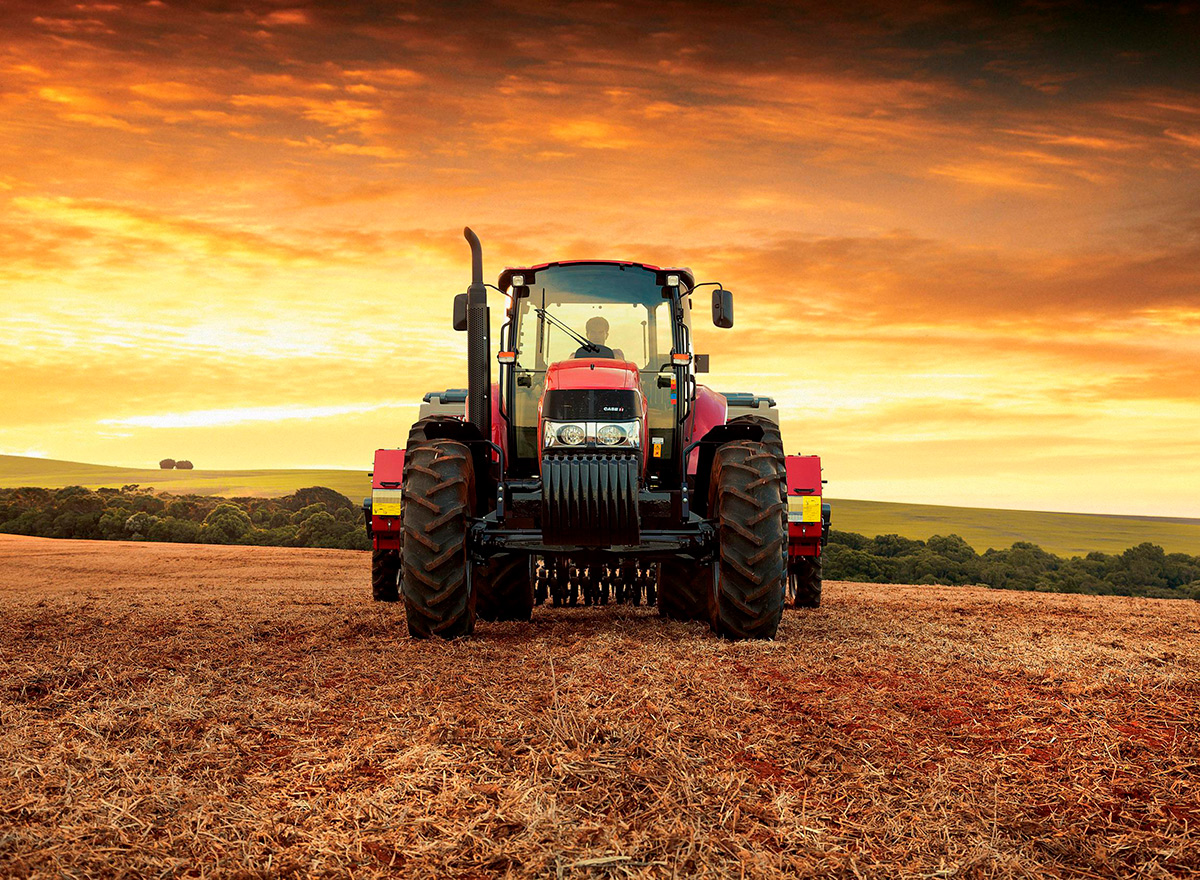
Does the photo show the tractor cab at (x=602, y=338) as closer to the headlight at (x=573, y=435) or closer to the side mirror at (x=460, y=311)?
the side mirror at (x=460, y=311)

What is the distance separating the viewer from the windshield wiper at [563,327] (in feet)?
28.6

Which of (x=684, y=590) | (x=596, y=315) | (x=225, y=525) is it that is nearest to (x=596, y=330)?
(x=596, y=315)

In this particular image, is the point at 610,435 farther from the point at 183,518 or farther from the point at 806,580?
the point at 183,518

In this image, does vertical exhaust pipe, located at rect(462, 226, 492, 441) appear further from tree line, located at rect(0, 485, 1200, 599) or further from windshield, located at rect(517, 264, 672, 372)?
tree line, located at rect(0, 485, 1200, 599)

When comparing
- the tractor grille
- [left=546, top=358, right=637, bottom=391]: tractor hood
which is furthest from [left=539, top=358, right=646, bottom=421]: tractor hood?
the tractor grille

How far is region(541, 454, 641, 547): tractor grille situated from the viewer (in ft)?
24.8

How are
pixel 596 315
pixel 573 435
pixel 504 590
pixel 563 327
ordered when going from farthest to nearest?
pixel 504 590 → pixel 596 315 → pixel 563 327 → pixel 573 435

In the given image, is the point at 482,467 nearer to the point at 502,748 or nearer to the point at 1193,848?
the point at 502,748

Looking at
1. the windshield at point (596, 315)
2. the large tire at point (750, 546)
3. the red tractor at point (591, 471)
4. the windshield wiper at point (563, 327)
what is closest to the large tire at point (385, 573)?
the red tractor at point (591, 471)

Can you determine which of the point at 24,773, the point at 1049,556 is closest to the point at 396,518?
the point at 24,773

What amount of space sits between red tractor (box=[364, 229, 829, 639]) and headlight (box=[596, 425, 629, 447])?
0.05 ft

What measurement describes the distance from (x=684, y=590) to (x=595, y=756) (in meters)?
5.38

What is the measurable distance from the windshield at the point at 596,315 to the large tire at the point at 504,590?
198 centimetres

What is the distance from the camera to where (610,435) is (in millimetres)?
7719
